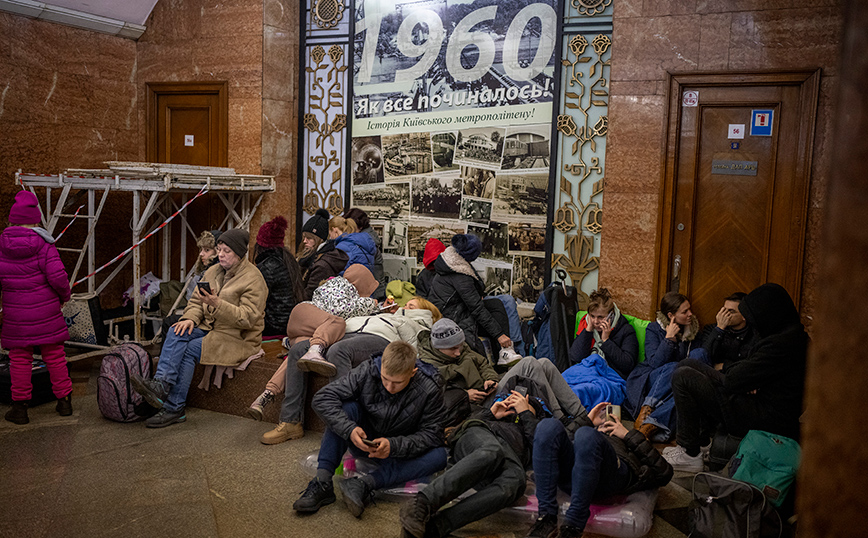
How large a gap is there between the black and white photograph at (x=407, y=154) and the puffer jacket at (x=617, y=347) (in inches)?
115

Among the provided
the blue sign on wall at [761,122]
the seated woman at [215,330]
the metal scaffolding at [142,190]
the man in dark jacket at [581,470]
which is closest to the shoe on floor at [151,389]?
the seated woman at [215,330]

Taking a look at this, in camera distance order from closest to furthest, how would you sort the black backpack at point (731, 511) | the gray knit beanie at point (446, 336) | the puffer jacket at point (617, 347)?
1. the black backpack at point (731, 511)
2. the gray knit beanie at point (446, 336)
3. the puffer jacket at point (617, 347)

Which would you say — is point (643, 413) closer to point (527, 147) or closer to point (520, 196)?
point (520, 196)

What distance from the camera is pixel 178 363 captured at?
19.0ft

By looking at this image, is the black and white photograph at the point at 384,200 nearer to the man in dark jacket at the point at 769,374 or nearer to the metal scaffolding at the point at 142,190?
the metal scaffolding at the point at 142,190

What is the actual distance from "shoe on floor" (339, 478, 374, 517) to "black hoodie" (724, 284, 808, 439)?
7.60 feet

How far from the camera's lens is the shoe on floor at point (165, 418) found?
5.64 metres

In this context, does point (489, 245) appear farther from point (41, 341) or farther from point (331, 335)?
point (41, 341)

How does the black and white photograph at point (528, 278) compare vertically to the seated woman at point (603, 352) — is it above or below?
above

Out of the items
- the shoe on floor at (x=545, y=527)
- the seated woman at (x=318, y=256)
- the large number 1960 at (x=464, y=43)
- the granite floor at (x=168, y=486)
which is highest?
the large number 1960 at (x=464, y=43)

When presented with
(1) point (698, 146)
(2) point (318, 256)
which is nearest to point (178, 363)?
(2) point (318, 256)

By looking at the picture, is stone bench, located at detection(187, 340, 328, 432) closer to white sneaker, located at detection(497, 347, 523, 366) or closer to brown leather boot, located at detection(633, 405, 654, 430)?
white sneaker, located at detection(497, 347, 523, 366)

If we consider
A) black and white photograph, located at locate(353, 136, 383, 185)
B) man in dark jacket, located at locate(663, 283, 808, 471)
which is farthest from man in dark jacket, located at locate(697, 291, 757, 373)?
black and white photograph, located at locate(353, 136, 383, 185)

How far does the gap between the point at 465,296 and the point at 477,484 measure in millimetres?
2391
